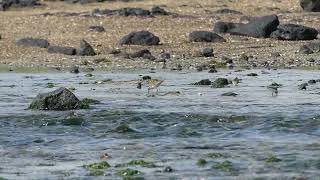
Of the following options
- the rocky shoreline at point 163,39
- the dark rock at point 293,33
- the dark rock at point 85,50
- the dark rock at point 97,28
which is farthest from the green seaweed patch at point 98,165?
the dark rock at point 97,28

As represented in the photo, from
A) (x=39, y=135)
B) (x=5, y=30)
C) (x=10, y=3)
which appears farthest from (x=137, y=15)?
(x=39, y=135)

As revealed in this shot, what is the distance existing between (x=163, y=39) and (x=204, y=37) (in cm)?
148

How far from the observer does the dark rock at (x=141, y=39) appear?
32469 millimetres

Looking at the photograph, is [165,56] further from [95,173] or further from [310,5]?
[95,173]

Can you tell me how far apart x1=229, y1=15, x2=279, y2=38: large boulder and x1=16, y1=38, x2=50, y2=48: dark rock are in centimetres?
611

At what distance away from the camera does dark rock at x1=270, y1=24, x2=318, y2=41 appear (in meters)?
32.9

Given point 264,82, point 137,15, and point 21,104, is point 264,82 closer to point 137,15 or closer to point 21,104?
point 21,104

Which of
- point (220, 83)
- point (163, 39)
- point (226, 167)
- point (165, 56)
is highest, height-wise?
point (163, 39)

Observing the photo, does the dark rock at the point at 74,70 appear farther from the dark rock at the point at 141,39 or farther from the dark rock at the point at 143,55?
the dark rock at the point at 141,39

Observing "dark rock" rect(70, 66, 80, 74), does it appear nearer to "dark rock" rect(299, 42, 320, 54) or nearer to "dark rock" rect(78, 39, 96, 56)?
"dark rock" rect(78, 39, 96, 56)

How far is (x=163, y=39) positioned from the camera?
110ft

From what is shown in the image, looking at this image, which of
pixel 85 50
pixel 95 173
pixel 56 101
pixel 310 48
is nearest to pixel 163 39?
pixel 85 50

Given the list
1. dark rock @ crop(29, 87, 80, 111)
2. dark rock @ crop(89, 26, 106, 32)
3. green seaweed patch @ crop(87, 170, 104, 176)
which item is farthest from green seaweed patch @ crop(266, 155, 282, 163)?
dark rock @ crop(89, 26, 106, 32)

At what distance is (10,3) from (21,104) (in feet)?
83.6
